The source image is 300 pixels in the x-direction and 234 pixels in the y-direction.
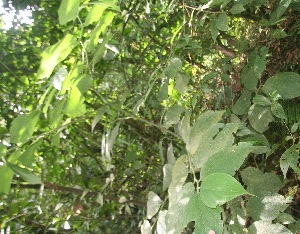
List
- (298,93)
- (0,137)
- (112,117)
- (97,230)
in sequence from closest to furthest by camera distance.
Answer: (298,93), (112,117), (0,137), (97,230)

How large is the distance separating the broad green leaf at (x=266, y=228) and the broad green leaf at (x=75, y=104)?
0.35m

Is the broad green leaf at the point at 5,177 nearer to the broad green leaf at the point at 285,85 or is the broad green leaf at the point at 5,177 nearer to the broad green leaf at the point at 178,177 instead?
the broad green leaf at the point at 178,177

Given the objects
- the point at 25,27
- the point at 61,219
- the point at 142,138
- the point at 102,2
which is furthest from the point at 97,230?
the point at 102,2

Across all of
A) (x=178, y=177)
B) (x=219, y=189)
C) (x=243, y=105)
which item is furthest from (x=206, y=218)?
(x=243, y=105)

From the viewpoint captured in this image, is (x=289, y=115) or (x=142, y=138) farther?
(x=142, y=138)

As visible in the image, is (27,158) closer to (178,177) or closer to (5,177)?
(5,177)

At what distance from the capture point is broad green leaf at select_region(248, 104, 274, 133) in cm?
86

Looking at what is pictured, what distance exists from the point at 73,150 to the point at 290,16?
126 cm

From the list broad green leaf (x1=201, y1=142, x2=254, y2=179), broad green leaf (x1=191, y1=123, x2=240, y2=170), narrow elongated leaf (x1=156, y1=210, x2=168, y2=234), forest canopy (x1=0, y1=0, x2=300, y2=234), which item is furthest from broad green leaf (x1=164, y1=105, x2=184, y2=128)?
broad green leaf (x1=201, y1=142, x2=254, y2=179)

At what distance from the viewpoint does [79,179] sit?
196 centimetres

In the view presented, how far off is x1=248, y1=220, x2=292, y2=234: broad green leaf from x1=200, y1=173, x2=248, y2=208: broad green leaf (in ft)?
0.90

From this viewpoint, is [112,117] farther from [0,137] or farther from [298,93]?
[0,137]

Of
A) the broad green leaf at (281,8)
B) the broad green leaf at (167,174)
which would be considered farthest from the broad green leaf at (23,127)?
the broad green leaf at (281,8)

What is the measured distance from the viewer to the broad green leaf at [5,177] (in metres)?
0.78
